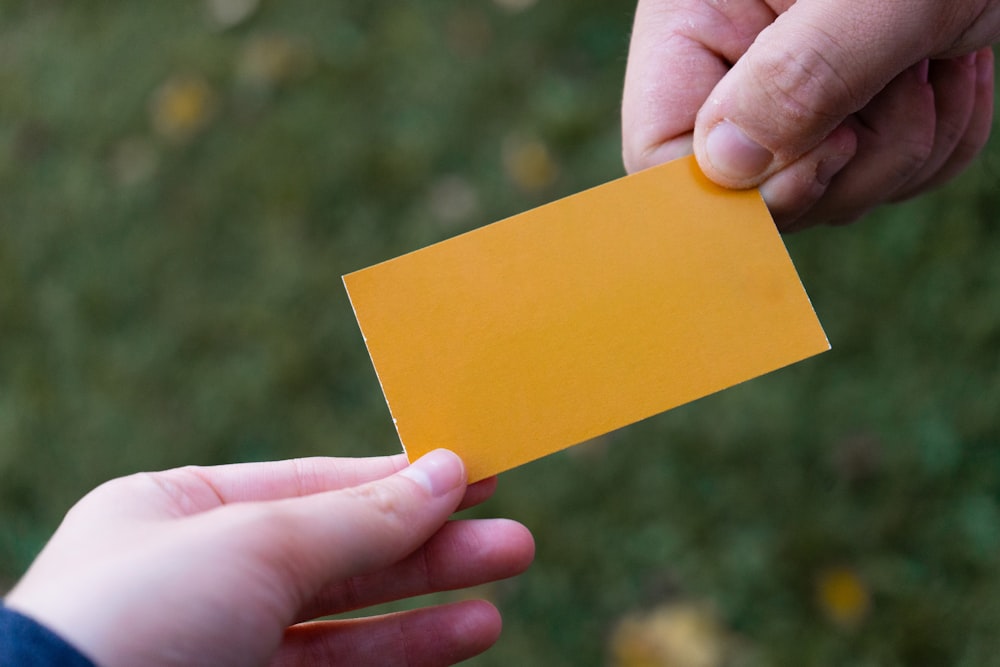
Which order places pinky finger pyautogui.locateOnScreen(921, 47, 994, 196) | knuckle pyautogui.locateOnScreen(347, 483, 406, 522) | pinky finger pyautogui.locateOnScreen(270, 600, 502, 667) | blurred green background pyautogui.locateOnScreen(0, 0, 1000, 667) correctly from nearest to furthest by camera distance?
knuckle pyautogui.locateOnScreen(347, 483, 406, 522) < pinky finger pyautogui.locateOnScreen(270, 600, 502, 667) < pinky finger pyautogui.locateOnScreen(921, 47, 994, 196) < blurred green background pyautogui.locateOnScreen(0, 0, 1000, 667)

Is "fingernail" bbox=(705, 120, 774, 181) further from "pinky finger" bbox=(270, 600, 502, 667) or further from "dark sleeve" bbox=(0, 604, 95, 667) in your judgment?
"dark sleeve" bbox=(0, 604, 95, 667)

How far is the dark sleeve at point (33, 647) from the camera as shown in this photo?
0.83m

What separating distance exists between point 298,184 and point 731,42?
5.11 feet

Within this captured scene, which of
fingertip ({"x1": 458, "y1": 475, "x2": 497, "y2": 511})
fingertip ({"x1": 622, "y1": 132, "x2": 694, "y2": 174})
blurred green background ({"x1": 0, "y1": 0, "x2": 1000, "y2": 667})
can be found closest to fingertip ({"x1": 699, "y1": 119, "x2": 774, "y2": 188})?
fingertip ({"x1": 622, "y1": 132, "x2": 694, "y2": 174})

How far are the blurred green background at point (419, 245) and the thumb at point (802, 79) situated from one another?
968 mm

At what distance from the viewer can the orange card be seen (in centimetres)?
109

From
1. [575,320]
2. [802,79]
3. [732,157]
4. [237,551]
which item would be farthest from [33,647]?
[802,79]

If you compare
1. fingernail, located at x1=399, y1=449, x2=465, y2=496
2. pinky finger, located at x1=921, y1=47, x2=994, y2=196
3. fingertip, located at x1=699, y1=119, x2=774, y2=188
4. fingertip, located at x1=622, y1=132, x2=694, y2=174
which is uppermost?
fingertip, located at x1=622, y1=132, x2=694, y2=174

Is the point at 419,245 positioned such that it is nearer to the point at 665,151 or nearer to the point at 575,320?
the point at 665,151

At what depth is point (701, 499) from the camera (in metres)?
1.95

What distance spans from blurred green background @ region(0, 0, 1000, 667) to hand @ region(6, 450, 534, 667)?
33.3 inches

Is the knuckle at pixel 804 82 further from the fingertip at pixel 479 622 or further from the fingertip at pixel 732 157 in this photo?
the fingertip at pixel 479 622

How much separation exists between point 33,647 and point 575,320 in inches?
Result: 28.2

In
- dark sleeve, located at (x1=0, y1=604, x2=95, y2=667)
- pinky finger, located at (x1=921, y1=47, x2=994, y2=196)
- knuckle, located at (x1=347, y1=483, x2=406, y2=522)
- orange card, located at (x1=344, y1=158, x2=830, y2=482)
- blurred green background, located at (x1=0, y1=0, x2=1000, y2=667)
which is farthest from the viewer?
blurred green background, located at (x1=0, y1=0, x2=1000, y2=667)
